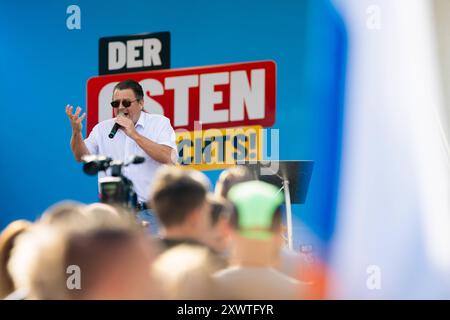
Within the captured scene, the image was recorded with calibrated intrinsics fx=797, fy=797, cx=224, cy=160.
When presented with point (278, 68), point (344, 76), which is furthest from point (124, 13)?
point (344, 76)

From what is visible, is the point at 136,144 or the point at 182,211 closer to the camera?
the point at 182,211

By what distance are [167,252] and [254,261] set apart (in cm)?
26

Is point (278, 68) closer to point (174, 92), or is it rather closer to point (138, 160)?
point (174, 92)

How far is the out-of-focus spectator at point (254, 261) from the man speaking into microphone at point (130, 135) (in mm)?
618

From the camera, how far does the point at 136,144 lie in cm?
316

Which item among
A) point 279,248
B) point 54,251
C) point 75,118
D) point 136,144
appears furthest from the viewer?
point 75,118

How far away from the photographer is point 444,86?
314cm

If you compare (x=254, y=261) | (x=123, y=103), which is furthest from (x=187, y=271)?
(x=123, y=103)

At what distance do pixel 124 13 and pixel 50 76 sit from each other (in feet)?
1.34

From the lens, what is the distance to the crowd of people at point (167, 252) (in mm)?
1896

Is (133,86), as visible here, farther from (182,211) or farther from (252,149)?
(182,211)

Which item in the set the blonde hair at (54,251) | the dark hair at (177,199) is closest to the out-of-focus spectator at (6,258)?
the blonde hair at (54,251)

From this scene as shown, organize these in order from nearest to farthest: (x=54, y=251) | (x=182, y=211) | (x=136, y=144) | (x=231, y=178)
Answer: (x=54, y=251)
(x=182, y=211)
(x=231, y=178)
(x=136, y=144)

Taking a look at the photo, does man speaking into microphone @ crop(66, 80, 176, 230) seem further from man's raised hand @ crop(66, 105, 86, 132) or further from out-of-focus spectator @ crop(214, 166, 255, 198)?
out-of-focus spectator @ crop(214, 166, 255, 198)
